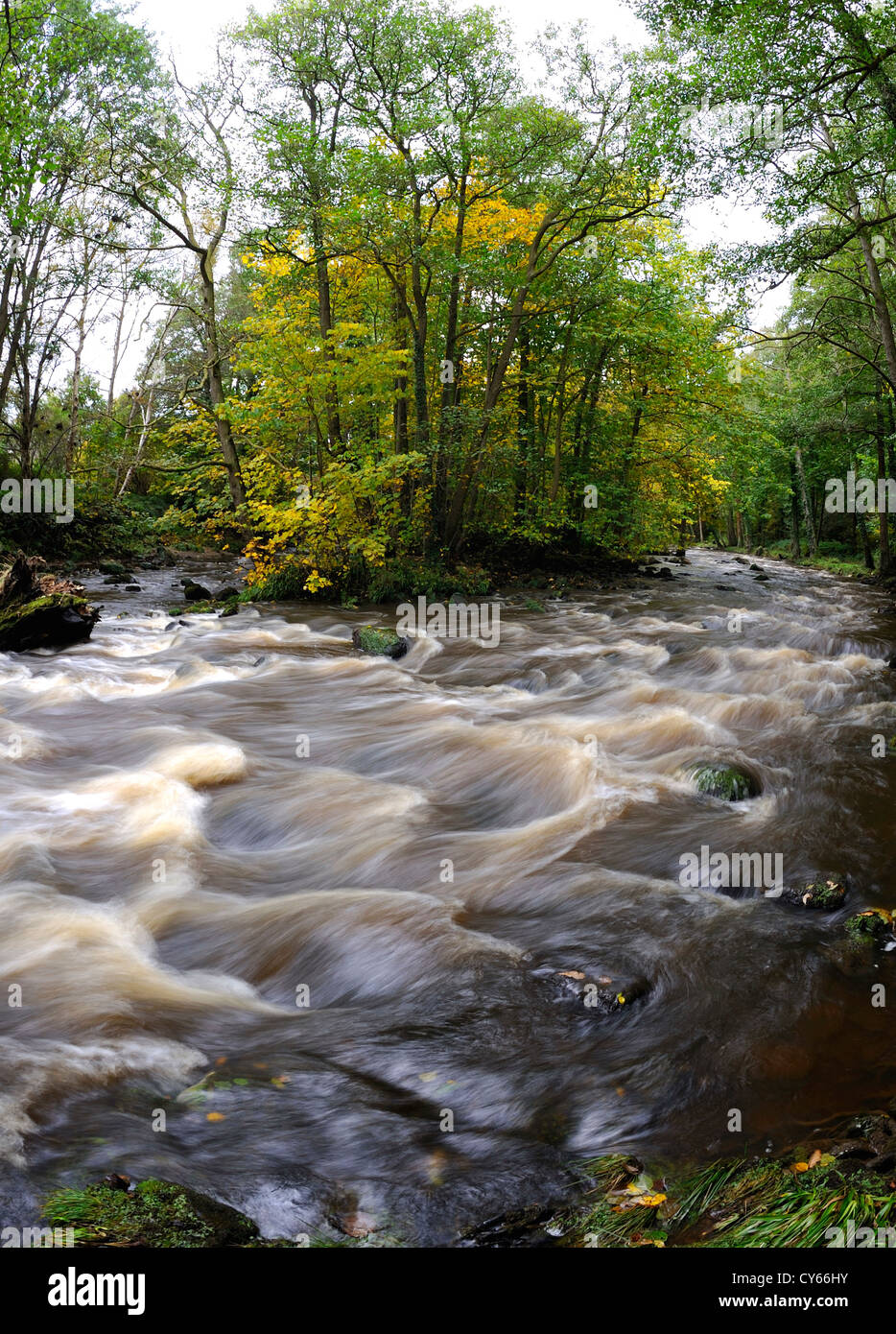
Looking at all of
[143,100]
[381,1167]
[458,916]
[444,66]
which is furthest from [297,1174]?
[143,100]

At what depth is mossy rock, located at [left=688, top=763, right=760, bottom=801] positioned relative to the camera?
6.30m

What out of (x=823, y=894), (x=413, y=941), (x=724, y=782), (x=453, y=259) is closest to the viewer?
(x=413, y=941)

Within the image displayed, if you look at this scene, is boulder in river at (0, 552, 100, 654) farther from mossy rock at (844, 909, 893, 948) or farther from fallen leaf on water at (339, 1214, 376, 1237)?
mossy rock at (844, 909, 893, 948)

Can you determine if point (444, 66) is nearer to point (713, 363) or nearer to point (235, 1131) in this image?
point (713, 363)

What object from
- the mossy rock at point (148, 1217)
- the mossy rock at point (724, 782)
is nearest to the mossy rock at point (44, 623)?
the mossy rock at point (724, 782)

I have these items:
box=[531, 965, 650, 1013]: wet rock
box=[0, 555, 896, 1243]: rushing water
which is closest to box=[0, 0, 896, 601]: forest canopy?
box=[0, 555, 896, 1243]: rushing water

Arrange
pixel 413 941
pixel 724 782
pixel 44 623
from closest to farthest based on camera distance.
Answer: pixel 413 941 < pixel 724 782 < pixel 44 623

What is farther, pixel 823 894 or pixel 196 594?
pixel 196 594

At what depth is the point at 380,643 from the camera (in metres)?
12.2

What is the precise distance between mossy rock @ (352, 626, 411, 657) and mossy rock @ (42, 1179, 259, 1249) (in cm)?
974

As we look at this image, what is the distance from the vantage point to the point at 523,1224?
2518mm

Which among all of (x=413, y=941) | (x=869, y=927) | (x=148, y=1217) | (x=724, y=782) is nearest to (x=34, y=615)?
(x=413, y=941)

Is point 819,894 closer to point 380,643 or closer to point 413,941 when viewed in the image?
point 413,941

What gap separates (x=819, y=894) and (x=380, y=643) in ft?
27.6
